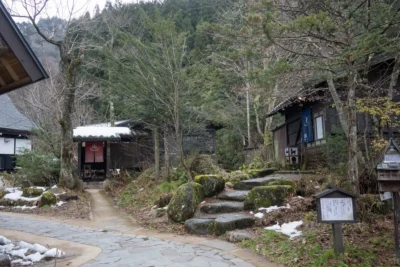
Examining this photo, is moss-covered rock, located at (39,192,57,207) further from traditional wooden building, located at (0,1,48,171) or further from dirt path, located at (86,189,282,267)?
traditional wooden building, located at (0,1,48,171)

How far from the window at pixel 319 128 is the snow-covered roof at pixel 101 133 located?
9901 millimetres

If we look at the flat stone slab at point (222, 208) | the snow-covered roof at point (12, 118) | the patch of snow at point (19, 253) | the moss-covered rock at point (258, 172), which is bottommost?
the patch of snow at point (19, 253)

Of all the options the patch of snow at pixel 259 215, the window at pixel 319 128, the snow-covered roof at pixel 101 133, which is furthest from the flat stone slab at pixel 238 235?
the snow-covered roof at pixel 101 133

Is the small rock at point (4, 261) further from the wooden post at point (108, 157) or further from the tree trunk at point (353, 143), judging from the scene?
the wooden post at point (108, 157)

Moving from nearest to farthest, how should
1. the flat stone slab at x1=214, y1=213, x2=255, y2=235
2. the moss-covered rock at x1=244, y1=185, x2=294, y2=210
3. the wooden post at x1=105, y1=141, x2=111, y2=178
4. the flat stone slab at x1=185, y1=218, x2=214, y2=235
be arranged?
1. the flat stone slab at x1=214, y1=213, x2=255, y2=235
2. the flat stone slab at x1=185, y1=218, x2=214, y2=235
3. the moss-covered rock at x1=244, y1=185, x2=294, y2=210
4. the wooden post at x1=105, y1=141, x2=111, y2=178

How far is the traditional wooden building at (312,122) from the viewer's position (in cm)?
1053

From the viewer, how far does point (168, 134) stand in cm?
1409

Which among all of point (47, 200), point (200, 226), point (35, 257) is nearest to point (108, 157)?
point (47, 200)

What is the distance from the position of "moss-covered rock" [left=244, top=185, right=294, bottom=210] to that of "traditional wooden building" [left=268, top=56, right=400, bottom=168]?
3.16 m

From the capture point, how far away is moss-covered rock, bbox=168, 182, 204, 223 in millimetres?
8234

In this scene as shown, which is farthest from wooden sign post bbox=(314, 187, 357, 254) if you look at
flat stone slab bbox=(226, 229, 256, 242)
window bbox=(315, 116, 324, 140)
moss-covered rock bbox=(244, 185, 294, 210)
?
window bbox=(315, 116, 324, 140)

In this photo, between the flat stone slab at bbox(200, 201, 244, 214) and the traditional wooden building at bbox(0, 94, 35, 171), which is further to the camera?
the traditional wooden building at bbox(0, 94, 35, 171)

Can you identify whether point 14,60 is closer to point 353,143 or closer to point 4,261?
point 4,261

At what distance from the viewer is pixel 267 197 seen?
8.20m
